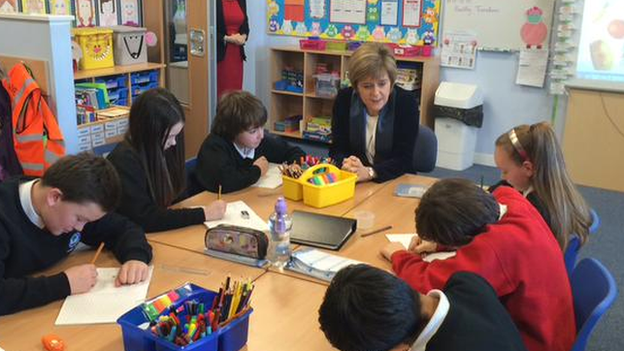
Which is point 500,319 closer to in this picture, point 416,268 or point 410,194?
point 416,268

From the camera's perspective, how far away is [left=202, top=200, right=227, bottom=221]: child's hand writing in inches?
80.6

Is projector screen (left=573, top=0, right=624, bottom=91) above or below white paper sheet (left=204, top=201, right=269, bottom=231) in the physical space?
above

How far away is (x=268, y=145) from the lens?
2.83 metres

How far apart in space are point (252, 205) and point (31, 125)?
63.2 inches

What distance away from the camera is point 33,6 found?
4.14 meters

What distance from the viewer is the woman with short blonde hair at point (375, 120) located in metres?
2.60

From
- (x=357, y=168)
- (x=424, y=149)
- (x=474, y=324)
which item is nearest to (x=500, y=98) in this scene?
(x=424, y=149)

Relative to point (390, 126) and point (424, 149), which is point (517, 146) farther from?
point (424, 149)

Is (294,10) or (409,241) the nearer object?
(409,241)

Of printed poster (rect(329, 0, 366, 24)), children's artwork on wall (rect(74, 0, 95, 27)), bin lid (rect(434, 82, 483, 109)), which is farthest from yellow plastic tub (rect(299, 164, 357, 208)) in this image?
printed poster (rect(329, 0, 366, 24))

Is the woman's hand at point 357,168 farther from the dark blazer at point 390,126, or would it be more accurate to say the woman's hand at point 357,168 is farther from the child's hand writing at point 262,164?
the child's hand writing at point 262,164

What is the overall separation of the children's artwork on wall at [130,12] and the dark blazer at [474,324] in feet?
14.2

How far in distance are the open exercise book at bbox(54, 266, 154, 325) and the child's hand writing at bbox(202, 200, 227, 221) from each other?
443mm

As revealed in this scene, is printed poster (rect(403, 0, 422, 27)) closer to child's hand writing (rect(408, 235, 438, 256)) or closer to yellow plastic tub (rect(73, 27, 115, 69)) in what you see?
yellow plastic tub (rect(73, 27, 115, 69))
